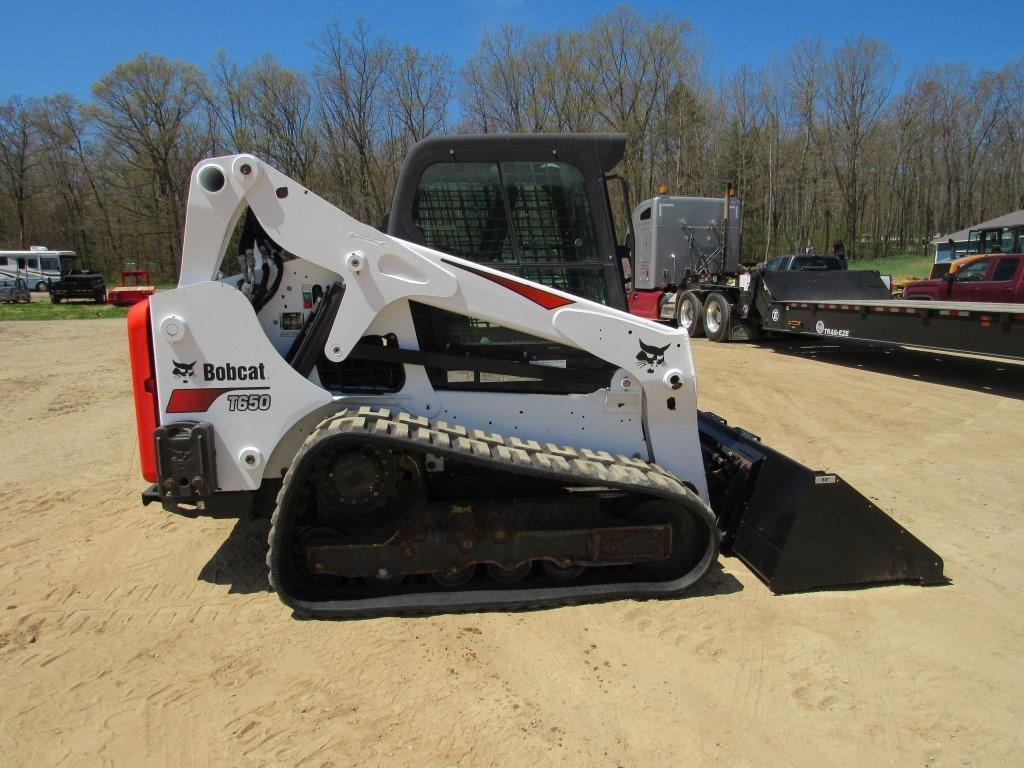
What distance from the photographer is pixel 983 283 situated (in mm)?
12695

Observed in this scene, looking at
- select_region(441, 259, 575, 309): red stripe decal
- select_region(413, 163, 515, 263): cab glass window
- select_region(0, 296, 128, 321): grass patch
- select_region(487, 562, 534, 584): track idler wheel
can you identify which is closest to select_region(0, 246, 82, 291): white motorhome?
select_region(0, 296, 128, 321): grass patch

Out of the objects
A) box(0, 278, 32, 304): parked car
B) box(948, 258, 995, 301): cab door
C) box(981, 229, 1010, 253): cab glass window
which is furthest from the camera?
box(0, 278, 32, 304): parked car

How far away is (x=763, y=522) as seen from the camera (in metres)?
3.68

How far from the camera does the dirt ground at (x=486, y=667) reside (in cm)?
248

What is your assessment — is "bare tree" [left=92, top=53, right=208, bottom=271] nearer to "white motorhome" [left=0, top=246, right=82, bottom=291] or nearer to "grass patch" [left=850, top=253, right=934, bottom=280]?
"white motorhome" [left=0, top=246, right=82, bottom=291]

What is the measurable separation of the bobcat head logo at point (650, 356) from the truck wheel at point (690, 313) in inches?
473

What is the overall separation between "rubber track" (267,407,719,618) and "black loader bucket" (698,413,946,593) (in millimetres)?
395

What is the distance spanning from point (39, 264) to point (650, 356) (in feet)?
143

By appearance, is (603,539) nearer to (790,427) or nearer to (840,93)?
(790,427)

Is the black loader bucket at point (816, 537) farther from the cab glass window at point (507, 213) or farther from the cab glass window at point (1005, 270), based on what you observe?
the cab glass window at point (1005, 270)

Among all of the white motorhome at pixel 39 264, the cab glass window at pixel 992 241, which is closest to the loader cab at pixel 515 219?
the cab glass window at pixel 992 241

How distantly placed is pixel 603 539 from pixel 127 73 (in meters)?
52.7

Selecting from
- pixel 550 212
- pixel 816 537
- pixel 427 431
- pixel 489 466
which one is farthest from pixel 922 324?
pixel 427 431

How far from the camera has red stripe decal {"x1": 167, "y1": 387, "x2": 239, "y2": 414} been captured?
3293 mm
